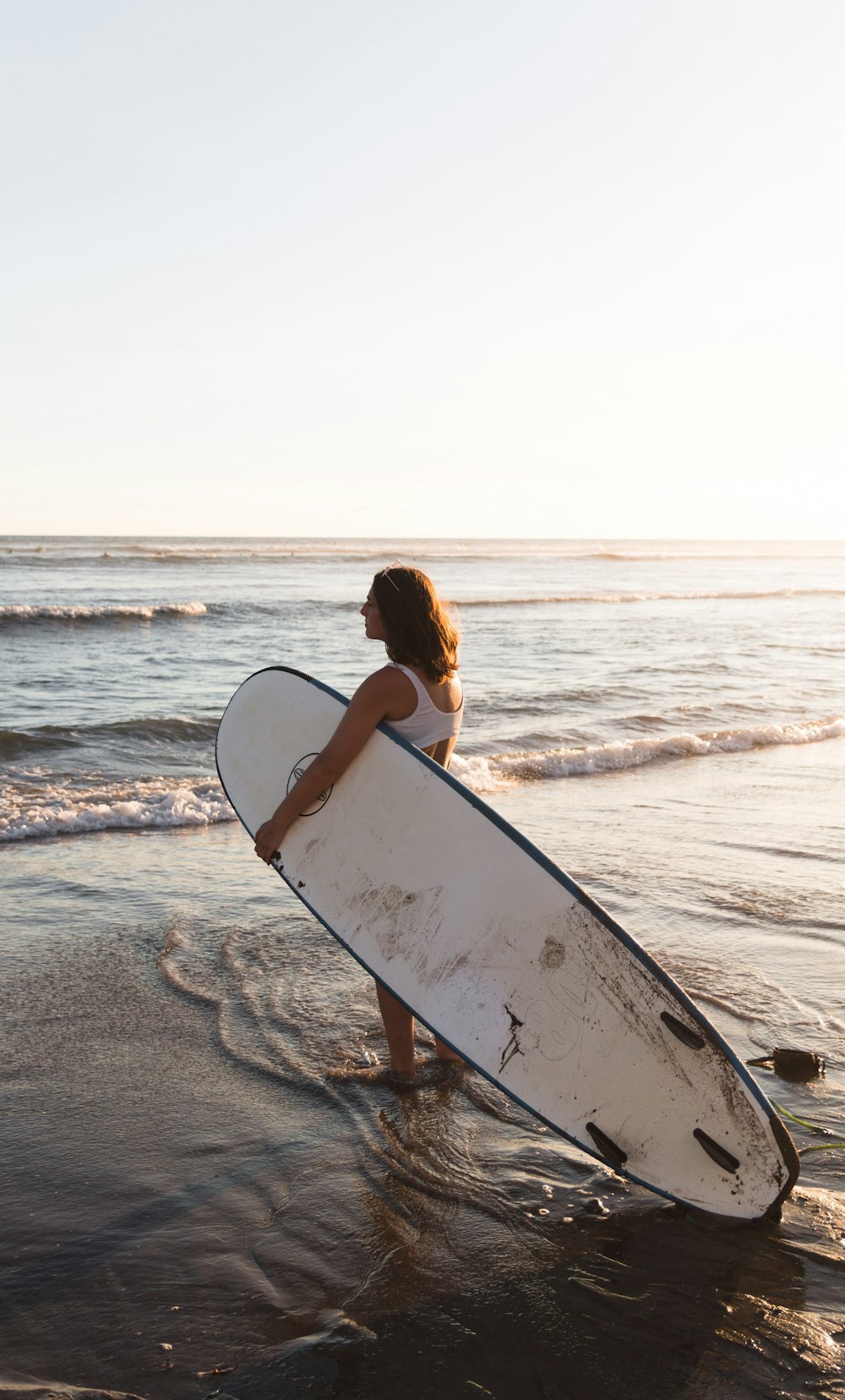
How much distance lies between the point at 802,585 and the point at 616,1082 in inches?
1575

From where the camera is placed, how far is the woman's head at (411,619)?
3.01m

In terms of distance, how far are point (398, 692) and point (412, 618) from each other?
0.23 m

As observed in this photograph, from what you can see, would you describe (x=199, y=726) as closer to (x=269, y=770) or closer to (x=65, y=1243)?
(x=269, y=770)

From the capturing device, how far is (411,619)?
301cm

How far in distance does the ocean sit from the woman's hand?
0.80 meters

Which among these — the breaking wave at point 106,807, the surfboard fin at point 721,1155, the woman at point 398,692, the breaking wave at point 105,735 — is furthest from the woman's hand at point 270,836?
the breaking wave at point 105,735

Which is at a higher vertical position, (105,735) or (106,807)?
(105,735)

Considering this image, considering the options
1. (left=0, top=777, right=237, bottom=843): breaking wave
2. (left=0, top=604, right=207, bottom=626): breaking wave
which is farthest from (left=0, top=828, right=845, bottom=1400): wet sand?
(left=0, top=604, right=207, bottom=626): breaking wave

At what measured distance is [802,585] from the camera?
130 ft

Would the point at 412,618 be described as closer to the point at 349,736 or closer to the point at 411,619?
the point at 411,619

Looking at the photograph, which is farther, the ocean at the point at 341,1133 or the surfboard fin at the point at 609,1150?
the surfboard fin at the point at 609,1150

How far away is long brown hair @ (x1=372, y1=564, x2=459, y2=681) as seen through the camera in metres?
3.01

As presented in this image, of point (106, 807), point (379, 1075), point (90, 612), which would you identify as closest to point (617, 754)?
point (106, 807)

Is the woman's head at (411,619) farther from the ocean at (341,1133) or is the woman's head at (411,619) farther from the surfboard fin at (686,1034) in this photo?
the ocean at (341,1133)
